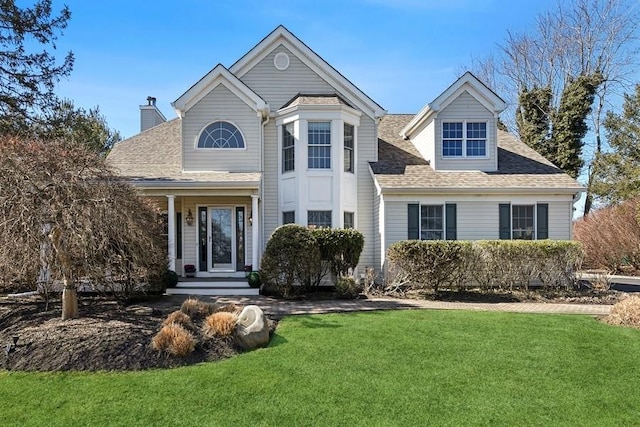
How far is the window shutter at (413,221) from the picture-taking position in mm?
15312

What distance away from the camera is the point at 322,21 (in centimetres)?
1290

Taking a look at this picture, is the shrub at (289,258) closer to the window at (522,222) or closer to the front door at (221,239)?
the front door at (221,239)

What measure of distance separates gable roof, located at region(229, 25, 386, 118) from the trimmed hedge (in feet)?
20.5

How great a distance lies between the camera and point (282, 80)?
54.9 ft

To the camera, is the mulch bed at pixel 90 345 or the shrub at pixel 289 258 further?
the shrub at pixel 289 258

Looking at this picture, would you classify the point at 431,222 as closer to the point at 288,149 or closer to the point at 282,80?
the point at 288,149

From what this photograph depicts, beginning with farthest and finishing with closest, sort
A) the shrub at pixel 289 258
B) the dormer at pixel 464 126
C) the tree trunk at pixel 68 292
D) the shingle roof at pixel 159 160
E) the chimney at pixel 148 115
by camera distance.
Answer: the chimney at pixel 148 115
the dormer at pixel 464 126
the shingle roof at pixel 159 160
the shrub at pixel 289 258
the tree trunk at pixel 68 292

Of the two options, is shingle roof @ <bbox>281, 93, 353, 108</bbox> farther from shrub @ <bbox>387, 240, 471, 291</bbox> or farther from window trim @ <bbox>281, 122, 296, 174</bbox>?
shrub @ <bbox>387, 240, 471, 291</bbox>

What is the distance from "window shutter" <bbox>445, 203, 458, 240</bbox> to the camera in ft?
50.6

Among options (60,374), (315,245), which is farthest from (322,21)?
(60,374)

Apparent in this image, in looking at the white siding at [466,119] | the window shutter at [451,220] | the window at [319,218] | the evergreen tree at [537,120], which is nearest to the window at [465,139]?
the white siding at [466,119]

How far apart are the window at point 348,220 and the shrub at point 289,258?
3694 millimetres

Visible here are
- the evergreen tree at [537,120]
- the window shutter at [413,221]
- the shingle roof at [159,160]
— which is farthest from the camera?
the evergreen tree at [537,120]

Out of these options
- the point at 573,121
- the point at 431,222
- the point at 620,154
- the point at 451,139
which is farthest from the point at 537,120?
the point at 431,222
